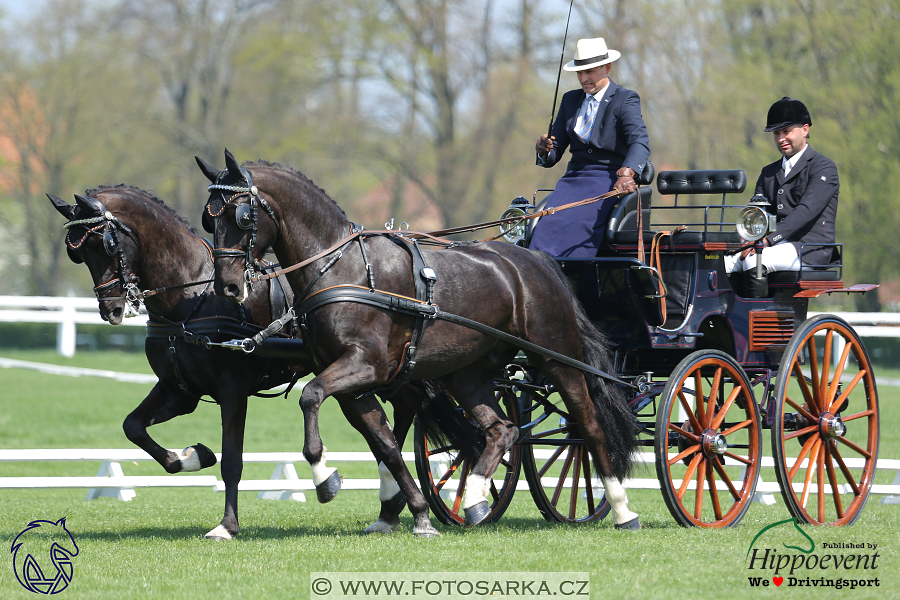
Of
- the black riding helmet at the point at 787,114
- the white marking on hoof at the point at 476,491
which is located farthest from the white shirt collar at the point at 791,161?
the white marking on hoof at the point at 476,491

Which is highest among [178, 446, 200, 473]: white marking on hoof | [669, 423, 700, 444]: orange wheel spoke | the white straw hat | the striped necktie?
the white straw hat

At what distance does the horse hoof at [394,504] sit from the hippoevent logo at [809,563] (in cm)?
203

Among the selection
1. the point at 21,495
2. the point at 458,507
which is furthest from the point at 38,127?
the point at 458,507

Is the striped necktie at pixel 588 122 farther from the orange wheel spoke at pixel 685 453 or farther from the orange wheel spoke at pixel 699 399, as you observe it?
the orange wheel spoke at pixel 685 453

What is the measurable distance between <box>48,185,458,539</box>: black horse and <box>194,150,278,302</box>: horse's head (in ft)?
2.14

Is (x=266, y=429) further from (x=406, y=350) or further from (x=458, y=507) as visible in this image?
(x=406, y=350)

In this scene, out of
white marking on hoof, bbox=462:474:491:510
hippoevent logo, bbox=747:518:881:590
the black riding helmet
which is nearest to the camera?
hippoevent logo, bbox=747:518:881:590

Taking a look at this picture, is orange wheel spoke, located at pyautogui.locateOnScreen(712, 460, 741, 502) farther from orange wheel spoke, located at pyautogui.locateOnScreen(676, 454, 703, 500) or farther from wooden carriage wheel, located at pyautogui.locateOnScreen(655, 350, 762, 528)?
orange wheel spoke, located at pyautogui.locateOnScreen(676, 454, 703, 500)

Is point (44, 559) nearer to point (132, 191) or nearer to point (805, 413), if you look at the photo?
point (132, 191)

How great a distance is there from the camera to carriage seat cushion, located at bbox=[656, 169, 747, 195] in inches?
281

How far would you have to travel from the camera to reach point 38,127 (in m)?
29.1

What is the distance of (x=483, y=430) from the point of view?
6367 millimetres

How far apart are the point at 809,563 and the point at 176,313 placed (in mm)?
3595

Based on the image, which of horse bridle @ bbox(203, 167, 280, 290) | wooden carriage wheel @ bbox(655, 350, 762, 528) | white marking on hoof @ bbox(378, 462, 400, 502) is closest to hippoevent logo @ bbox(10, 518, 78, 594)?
horse bridle @ bbox(203, 167, 280, 290)
